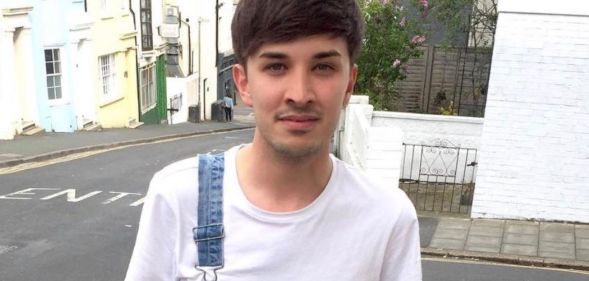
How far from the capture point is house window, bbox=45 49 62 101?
1717cm

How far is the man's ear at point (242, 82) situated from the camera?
5.10 ft

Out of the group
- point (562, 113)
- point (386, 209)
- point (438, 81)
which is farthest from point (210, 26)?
point (386, 209)

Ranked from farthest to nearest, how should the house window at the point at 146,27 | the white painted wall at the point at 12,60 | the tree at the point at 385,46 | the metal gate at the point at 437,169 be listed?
the house window at the point at 146,27
the white painted wall at the point at 12,60
the tree at the point at 385,46
the metal gate at the point at 437,169

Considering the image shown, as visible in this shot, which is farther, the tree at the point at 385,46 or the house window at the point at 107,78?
the house window at the point at 107,78

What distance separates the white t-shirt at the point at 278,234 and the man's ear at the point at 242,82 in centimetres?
19

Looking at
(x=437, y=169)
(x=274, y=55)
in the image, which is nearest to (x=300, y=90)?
(x=274, y=55)

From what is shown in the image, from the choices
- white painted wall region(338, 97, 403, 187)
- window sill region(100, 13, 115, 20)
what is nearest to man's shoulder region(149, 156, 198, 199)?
white painted wall region(338, 97, 403, 187)

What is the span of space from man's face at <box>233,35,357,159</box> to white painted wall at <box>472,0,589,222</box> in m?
7.21

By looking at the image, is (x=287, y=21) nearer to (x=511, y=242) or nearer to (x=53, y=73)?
(x=511, y=242)

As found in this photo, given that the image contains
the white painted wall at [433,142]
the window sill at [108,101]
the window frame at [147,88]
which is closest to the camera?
the white painted wall at [433,142]

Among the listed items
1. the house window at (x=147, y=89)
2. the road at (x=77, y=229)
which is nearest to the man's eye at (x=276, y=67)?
the road at (x=77, y=229)

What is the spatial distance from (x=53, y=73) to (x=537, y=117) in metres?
14.3

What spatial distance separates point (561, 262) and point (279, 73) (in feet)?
20.6

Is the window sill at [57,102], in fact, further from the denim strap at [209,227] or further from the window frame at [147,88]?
the denim strap at [209,227]
